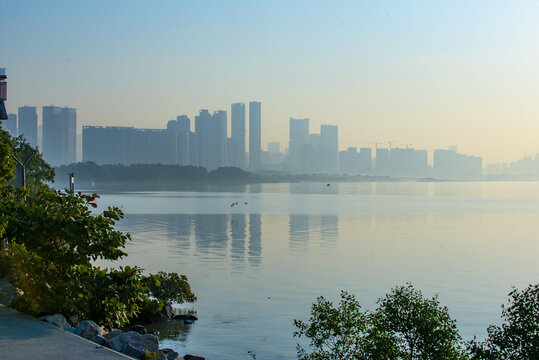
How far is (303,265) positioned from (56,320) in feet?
66.5

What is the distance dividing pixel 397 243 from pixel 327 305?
2942 centimetres

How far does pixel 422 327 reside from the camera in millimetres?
10398

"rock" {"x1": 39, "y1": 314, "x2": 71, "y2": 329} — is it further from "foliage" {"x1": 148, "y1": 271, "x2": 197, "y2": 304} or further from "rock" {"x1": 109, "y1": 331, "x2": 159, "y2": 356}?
"foliage" {"x1": 148, "y1": 271, "x2": 197, "y2": 304}

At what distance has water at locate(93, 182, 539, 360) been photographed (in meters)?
17.0

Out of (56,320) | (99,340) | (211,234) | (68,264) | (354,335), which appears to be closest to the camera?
(99,340)

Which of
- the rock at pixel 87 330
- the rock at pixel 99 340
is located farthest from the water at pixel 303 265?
the rock at pixel 99 340

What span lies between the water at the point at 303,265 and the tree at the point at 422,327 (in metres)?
4.42

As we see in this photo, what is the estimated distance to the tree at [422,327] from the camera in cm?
1017

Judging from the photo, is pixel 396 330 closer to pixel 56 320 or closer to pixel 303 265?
pixel 56 320

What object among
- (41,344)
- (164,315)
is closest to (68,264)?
(41,344)

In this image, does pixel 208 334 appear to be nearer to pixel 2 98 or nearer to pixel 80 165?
pixel 2 98

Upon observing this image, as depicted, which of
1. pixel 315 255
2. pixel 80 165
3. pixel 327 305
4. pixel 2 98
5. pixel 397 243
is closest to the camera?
pixel 327 305

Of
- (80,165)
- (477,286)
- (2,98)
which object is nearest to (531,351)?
(477,286)

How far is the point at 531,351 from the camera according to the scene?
9.43m
